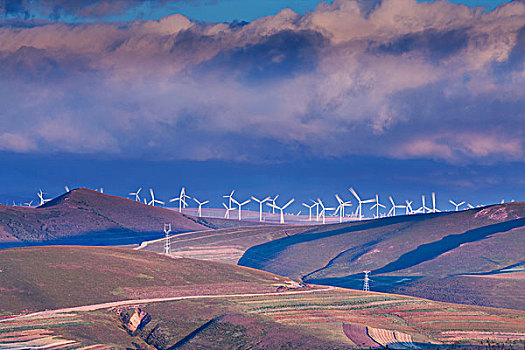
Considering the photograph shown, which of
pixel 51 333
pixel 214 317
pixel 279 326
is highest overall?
pixel 214 317

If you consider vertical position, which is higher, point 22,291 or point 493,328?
point 22,291

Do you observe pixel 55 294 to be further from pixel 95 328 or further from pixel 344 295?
pixel 344 295

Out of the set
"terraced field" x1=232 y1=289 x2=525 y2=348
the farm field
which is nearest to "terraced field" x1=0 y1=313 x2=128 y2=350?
the farm field

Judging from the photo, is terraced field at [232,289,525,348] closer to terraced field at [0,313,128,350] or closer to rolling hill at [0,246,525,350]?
rolling hill at [0,246,525,350]

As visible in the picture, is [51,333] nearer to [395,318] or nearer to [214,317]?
[214,317]

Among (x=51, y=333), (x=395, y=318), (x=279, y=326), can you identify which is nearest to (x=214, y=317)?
(x=279, y=326)

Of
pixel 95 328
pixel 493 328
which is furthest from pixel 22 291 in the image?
pixel 493 328

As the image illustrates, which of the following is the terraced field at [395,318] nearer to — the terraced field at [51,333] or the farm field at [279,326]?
the farm field at [279,326]

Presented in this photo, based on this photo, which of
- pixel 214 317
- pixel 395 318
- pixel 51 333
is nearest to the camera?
pixel 51 333
